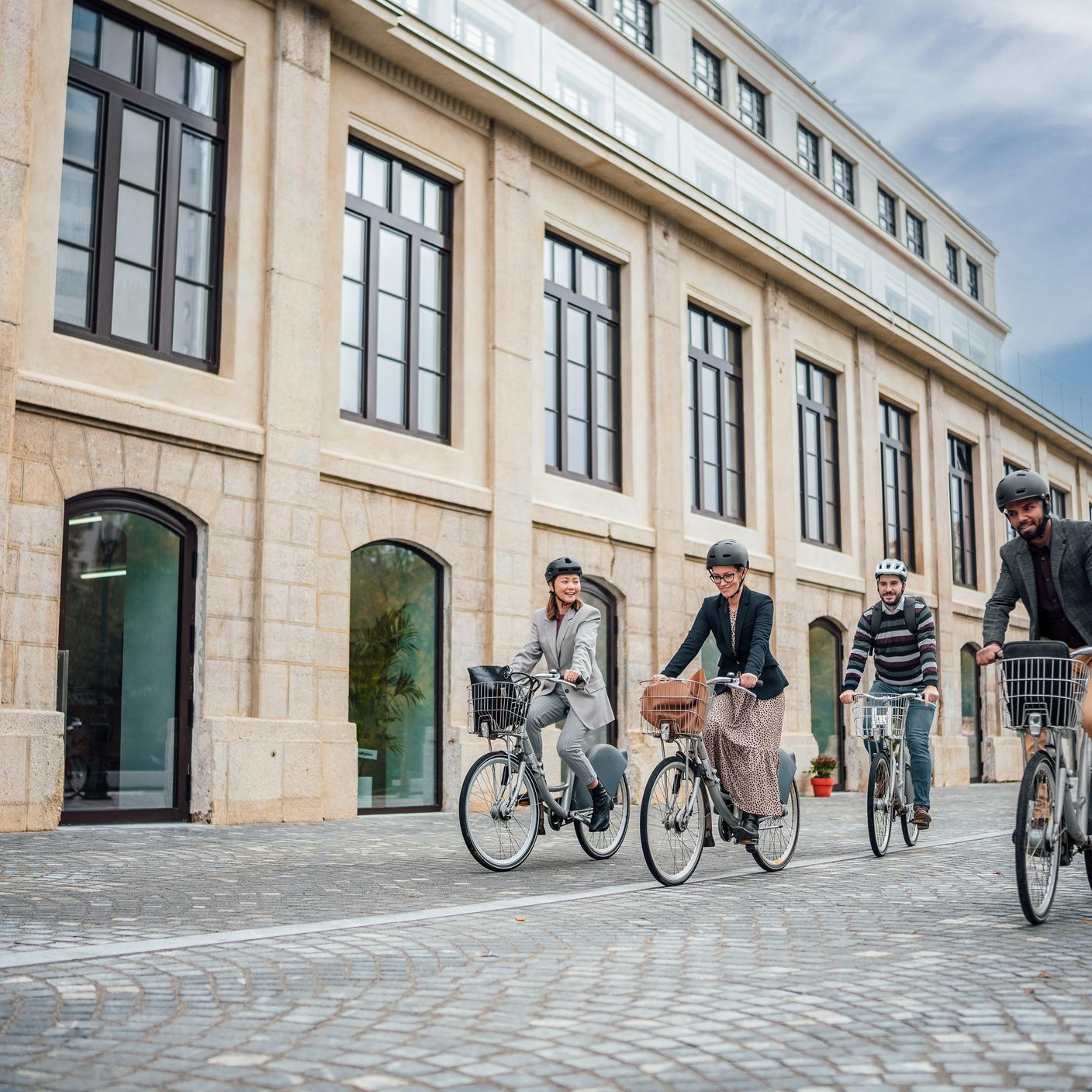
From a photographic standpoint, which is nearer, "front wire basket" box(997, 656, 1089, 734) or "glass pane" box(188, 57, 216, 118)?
"front wire basket" box(997, 656, 1089, 734)

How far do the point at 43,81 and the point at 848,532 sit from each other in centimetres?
1596

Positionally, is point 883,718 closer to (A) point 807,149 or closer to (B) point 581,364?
(B) point 581,364

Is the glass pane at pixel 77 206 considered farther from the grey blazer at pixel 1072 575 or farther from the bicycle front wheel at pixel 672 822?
the grey blazer at pixel 1072 575

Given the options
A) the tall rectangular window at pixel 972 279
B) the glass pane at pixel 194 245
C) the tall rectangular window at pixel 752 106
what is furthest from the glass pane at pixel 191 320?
the tall rectangular window at pixel 972 279

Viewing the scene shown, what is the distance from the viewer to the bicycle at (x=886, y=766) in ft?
30.5

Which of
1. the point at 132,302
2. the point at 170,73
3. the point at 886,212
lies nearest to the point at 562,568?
the point at 132,302

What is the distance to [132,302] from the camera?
1236 cm

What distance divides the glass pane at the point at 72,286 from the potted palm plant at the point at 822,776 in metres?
12.8

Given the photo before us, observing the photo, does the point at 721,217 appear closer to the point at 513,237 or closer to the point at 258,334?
the point at 513,237

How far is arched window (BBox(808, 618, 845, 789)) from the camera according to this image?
73.6 feet

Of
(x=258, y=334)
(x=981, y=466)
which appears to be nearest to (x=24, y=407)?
(x=258, y=334)

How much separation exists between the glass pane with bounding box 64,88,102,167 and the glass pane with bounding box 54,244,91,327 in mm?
838

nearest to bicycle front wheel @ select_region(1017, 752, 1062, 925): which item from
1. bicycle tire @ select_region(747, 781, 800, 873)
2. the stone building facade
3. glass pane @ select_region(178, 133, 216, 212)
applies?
bicycle tire @ select_region(747, 781, 800, 873)

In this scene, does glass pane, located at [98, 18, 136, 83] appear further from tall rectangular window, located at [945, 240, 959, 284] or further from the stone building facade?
tall rectangular window, located at [945, 240, 959, 284]
